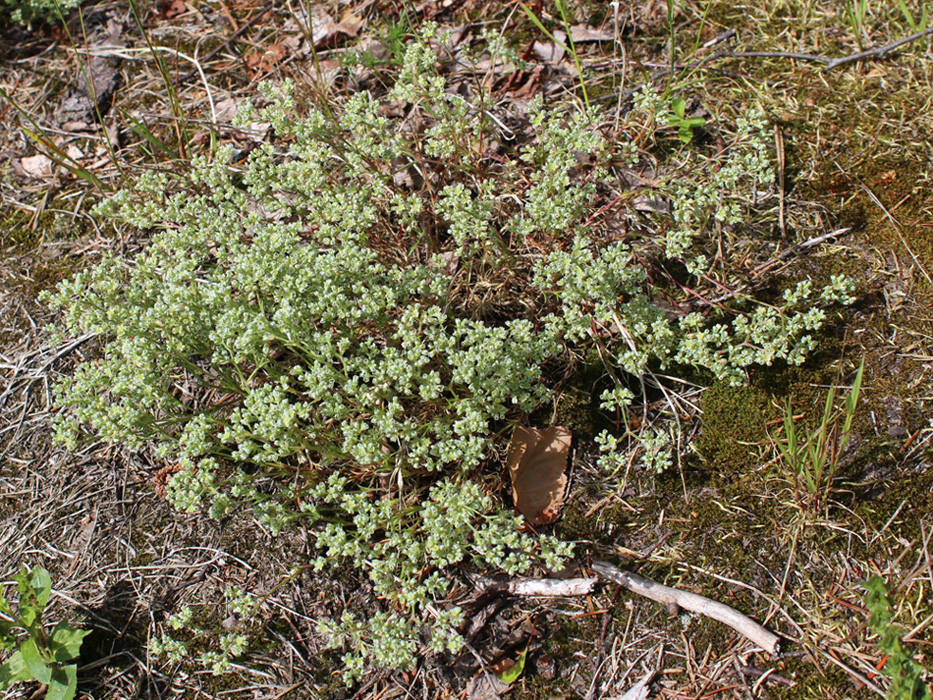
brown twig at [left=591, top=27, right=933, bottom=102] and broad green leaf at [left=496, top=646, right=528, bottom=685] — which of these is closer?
broad green leaf at [left=496, top=646, right=528, bottom=685]

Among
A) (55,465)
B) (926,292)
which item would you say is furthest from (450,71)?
(55,465)

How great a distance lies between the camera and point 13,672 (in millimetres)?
2758

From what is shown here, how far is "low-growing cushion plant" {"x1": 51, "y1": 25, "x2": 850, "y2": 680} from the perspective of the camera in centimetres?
262

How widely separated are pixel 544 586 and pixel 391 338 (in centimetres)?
116

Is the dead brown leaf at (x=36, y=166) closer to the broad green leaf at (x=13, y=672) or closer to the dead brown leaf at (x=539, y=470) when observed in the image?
the broad green leaf at (x=13, y=672)

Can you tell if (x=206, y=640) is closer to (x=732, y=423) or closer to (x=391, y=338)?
(x=391, y=338)

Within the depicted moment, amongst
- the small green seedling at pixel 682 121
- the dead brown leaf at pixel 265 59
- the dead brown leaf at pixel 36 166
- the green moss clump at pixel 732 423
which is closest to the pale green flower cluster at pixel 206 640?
the green moss clump at pixel 732 423

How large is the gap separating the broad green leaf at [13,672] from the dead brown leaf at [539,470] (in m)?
2.06

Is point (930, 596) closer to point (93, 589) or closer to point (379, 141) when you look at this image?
point (379, 141)

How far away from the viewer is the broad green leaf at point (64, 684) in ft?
8.94

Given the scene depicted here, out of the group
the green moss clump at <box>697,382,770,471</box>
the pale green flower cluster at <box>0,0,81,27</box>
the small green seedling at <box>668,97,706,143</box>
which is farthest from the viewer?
the pale green flower cluster at <box>0,0,81,27</box>

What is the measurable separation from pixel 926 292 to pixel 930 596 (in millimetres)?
1290

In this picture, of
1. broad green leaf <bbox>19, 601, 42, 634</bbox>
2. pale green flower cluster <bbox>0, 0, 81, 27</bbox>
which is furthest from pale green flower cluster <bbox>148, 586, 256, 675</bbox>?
pale green flower cluster <bbox>0, 0, 81, 27</bbox>

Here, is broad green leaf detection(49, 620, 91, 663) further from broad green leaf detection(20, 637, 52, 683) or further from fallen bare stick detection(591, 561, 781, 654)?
fallen bare stick detection(591, 561, 781, 654)
